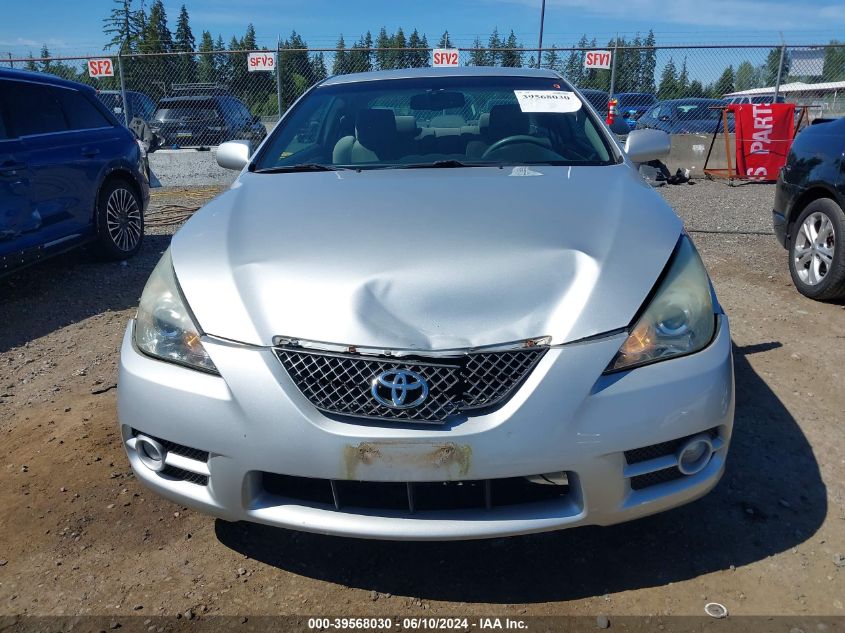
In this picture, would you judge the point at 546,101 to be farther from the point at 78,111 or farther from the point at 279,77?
the point at 279,77

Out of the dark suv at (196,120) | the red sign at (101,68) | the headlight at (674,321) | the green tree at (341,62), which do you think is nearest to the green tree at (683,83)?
the green tree at (341,62)

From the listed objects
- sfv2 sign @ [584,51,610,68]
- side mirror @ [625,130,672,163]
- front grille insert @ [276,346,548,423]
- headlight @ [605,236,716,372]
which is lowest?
front grille insert @ [276,346,548,423]

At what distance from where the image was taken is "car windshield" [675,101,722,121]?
1480 centimetres

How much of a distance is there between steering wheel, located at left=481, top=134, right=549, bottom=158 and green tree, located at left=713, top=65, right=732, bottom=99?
43.5ft

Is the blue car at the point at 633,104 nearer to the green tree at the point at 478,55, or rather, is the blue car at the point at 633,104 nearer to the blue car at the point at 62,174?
the green tree at the point at 478,55

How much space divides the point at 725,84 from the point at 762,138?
3.19m

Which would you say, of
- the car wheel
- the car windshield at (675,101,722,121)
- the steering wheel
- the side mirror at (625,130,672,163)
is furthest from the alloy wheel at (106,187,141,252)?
the car windshield at (675,101,722,121)

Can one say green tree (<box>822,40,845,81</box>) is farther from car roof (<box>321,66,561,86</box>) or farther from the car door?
the car door

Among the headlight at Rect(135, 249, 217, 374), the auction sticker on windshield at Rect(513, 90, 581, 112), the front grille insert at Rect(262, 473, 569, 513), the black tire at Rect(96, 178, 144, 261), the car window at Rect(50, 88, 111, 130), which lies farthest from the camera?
the black tire at Rect(96, 178, 144, 261)

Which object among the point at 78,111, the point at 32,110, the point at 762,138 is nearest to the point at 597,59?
the point at 762,138

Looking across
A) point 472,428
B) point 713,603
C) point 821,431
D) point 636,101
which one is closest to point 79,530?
point 472,428

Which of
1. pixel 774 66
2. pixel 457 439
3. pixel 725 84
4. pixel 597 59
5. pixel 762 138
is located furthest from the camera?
pixel 725 84

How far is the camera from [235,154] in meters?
3.52

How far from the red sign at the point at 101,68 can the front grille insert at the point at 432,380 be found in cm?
1423
